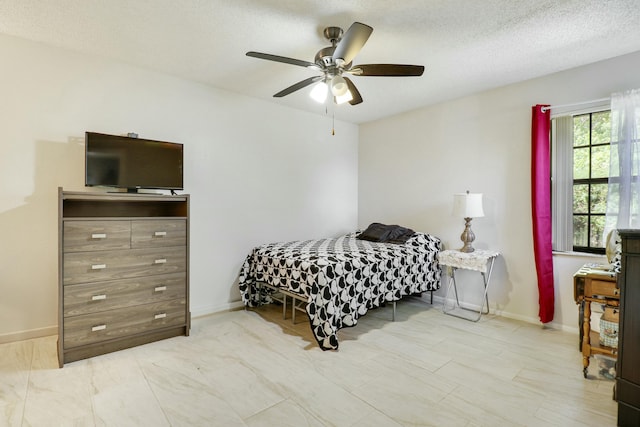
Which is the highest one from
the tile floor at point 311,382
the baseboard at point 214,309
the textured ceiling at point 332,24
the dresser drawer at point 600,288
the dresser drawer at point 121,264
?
the textured ceiling at point 332,24

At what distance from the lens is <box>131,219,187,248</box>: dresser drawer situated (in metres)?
2.64

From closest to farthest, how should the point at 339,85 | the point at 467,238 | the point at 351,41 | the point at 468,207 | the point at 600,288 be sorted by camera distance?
1. the point at 351,41
2. the point at 600,288
3. the point at 339,85
4. the point at 468,207
5. the point at 467,238

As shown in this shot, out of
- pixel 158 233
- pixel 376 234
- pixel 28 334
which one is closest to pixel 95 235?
pixel 158 233

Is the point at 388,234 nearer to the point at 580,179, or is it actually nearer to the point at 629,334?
the point at 580,179

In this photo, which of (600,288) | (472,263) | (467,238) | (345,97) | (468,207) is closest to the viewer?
(600,288)

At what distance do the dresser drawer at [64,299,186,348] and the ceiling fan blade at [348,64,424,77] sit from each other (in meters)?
2.49

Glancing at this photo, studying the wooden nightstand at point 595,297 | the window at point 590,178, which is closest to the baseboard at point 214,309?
the wooden nightstand at point 595,297

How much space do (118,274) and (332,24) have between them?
2567 mm

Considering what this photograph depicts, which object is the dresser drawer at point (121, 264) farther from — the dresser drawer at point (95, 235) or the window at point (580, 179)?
the window at point (580, 179)

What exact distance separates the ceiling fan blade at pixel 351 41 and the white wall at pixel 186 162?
1.95 m

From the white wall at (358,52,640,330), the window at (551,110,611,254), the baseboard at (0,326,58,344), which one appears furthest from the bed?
the baseboard at (0,326,58,344)

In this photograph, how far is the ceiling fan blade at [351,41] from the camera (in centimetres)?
187

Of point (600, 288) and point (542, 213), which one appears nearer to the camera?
point (600, 288)

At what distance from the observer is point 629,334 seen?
1689 mm
